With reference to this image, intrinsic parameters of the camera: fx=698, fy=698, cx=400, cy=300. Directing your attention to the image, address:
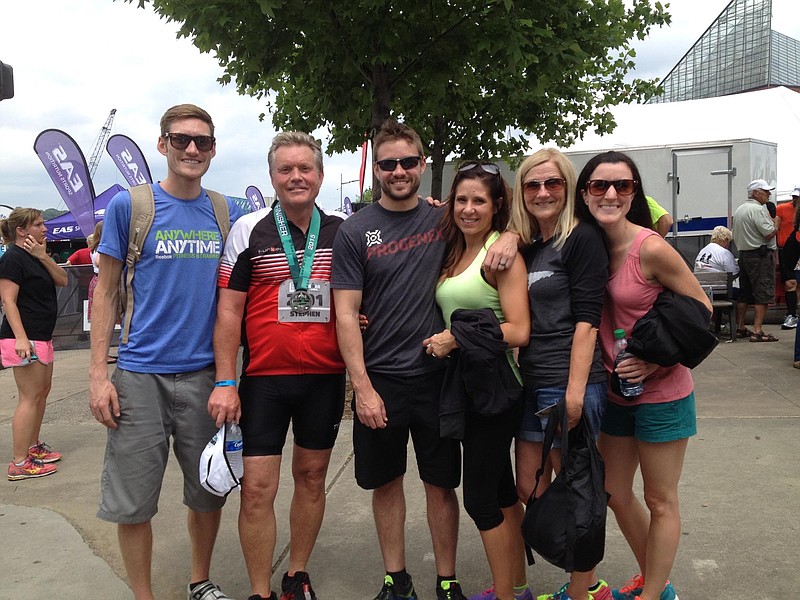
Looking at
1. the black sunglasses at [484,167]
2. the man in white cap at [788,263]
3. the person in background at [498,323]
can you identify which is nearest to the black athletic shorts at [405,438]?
the person in background at [498,323]

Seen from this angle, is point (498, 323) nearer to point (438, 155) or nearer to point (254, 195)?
point (438, 155)

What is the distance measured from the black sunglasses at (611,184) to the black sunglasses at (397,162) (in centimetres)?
74

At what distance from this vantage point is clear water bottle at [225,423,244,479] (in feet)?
9.45

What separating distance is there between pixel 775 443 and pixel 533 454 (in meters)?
3.08

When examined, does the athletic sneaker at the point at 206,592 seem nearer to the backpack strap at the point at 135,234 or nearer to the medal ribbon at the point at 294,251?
the backpack strap at the point at 135,234

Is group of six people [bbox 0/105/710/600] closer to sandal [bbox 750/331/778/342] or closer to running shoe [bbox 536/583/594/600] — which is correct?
running shoe [bbox 536/583/594/600]

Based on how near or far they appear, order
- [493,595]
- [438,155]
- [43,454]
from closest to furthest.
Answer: [493,595]
[43,454]
[438,155]

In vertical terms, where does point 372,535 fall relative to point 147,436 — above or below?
below

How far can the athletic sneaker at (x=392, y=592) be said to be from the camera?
9.97 feet

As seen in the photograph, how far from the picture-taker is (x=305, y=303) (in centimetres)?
297

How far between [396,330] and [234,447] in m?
0.83

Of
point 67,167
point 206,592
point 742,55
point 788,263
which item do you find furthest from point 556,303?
point 742,55

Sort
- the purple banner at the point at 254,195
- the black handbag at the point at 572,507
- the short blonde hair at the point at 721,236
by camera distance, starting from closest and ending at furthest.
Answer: the black handbag at the point at 572,507
the short blonde hair at the point at 721,236
the purple banner at the point at 254,195

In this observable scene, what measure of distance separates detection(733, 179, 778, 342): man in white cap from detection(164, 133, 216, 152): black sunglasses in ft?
27.5
